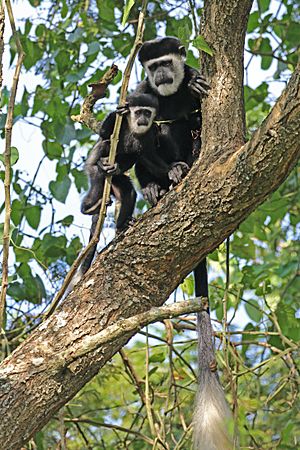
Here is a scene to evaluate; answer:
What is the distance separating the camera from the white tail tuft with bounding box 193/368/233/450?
216cm

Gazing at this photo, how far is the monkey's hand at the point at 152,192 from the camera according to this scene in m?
2.89

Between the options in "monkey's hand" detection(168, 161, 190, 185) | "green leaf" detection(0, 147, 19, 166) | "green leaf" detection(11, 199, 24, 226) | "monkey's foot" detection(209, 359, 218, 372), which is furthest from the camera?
"green leaf" detection(11, 199, 24, 226)

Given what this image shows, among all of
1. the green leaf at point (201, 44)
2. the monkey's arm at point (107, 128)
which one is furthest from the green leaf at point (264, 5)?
the green leaf at point (201, 44)

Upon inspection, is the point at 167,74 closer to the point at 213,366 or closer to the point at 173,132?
the point at 173,132

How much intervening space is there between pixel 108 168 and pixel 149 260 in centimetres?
39

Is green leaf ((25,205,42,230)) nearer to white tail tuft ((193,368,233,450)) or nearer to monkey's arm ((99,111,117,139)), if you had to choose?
monkey's arm ((99,111,117,139))

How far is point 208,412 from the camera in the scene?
2258 millimetres

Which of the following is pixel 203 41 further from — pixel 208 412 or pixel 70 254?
pixel 70 254

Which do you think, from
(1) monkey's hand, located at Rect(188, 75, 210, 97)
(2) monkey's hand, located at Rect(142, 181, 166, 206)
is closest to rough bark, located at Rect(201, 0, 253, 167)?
(1) monkey's hand, located at Rect(188, 75, 210, 97)

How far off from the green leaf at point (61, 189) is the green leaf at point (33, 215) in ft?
0.36

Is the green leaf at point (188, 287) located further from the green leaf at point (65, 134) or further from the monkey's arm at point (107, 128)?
the green leaf at point (65, 134)

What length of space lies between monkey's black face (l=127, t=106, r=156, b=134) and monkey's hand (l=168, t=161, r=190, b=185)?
0.19 m

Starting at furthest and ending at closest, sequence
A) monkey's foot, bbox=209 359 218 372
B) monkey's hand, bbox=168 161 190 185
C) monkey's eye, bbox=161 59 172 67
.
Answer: monkey's eye, bbox=161 59 172 67 < monkey's hand, bbox=168 161 190 185 < monkey's foot, bbox=209 359 218 372

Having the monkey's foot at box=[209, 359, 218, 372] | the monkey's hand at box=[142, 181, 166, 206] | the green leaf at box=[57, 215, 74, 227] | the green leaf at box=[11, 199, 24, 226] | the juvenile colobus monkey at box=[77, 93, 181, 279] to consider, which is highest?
the green leaf at box=[11, 199, 24, 226]
